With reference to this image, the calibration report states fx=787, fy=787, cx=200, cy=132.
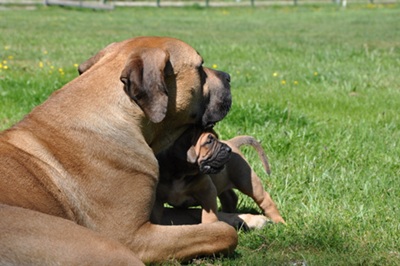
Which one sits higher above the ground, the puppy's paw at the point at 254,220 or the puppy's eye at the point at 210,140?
the puppy's eye at the point at 210,140

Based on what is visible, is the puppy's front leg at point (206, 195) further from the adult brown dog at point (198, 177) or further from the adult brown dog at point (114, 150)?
the adult brown dog at point (114, 150)

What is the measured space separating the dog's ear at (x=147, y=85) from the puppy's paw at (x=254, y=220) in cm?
151

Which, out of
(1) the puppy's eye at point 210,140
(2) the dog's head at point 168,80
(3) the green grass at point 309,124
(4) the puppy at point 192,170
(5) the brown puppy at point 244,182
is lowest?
(3) the green grass at point 309,124

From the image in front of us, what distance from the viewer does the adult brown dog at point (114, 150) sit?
4.62m

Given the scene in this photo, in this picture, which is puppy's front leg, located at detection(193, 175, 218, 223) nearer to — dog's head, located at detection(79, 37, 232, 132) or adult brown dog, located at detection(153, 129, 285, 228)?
adult brown dog, located at detection(153, 129, 285, 228)

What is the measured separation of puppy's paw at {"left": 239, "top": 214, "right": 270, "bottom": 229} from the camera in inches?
231

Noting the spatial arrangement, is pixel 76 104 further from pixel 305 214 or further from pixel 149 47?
pixel 305 214

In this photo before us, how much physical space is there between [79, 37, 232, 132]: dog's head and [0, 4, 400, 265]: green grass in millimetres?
974

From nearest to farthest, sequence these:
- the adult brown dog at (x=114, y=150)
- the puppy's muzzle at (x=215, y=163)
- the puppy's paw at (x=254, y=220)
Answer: the adult brown dog at (x=114, y=150) → the puppy's muzzle at (x=215, y=163) → the puppy's paw at (x=254, y=220)

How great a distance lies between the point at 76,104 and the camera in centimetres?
490

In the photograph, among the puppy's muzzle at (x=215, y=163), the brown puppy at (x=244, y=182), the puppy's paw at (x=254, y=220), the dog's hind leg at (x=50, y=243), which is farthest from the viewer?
the brown puppy at (x=244, y=182)

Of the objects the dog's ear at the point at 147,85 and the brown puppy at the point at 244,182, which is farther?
the brown puppy at the point at 244,182

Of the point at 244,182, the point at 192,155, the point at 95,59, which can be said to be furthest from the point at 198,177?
the point at 95,59

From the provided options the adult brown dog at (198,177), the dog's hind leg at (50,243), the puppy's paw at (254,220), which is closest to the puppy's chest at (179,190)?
the adult brown dog at (198,177)
